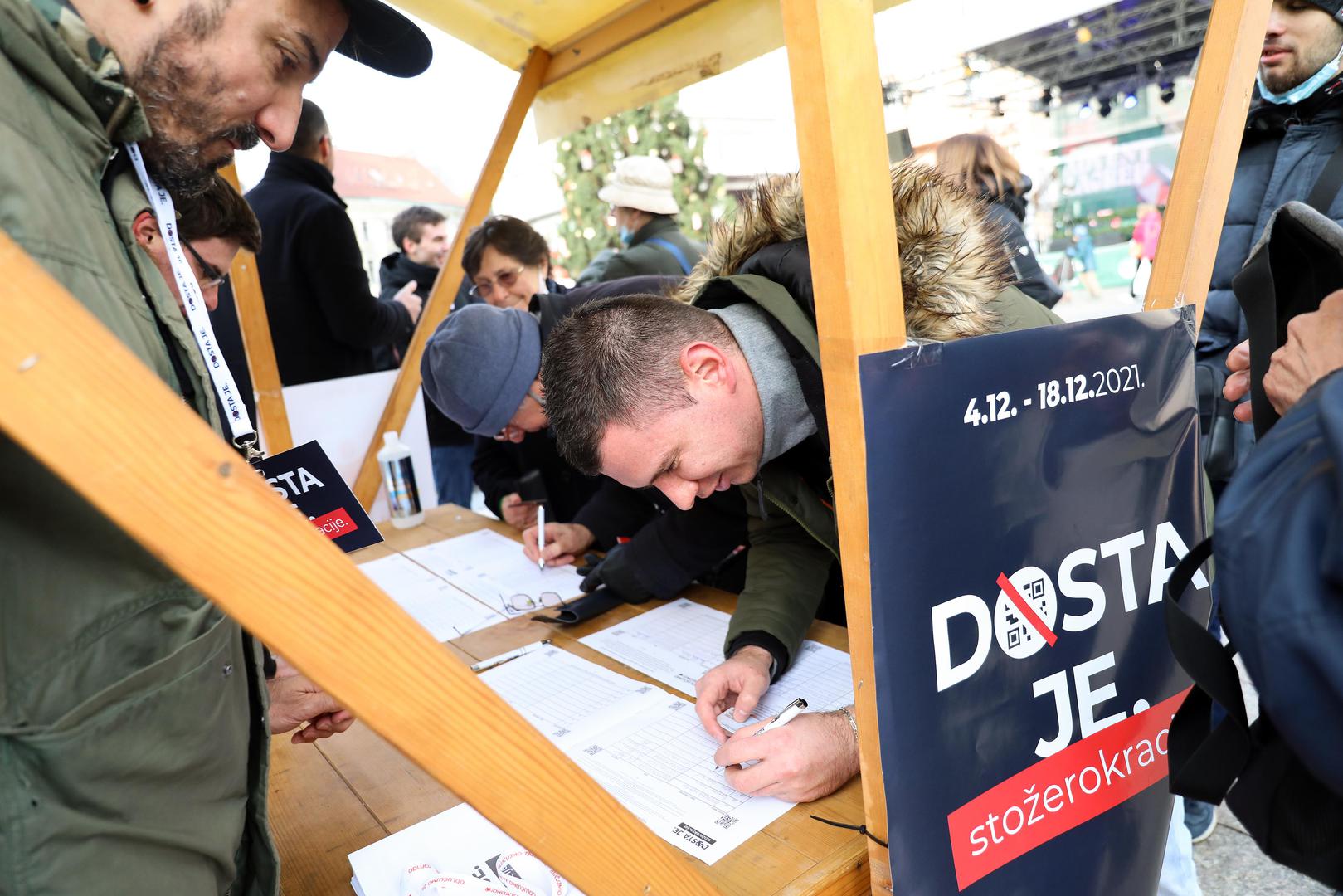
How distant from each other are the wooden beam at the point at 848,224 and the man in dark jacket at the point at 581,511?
2.72ft

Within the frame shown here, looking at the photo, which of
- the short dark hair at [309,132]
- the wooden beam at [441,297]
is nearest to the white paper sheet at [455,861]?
the wooden beam at [441,297]

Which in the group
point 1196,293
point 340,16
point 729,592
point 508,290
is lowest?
point 729,592

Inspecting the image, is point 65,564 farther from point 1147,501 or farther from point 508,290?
point 508,290

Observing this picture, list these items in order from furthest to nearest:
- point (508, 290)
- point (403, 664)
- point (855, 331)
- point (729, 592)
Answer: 1. point (508, 290)
2. point (729, 592)
3. point (855, 331)
4. point (403, 664)

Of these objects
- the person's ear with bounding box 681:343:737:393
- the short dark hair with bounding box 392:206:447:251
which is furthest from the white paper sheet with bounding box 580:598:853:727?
the short dark hair with bounding box 392:206:447:251

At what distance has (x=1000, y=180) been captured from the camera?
244cm

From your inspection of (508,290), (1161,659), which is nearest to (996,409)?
(1161,659)

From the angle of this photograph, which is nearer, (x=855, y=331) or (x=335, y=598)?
(x=335, y=598)

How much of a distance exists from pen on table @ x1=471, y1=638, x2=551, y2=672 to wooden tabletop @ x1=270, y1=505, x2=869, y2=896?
0.04 metres

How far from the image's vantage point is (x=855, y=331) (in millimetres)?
677

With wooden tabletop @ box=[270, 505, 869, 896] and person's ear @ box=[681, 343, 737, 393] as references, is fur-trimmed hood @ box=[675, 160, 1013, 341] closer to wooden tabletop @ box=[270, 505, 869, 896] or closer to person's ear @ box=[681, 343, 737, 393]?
person's ear @ box=[681, 343, 737, 393]

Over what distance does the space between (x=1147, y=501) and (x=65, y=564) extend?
1.09 metres

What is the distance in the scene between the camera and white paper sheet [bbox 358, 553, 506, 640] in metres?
1.57

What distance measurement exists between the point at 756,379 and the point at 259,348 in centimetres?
169
